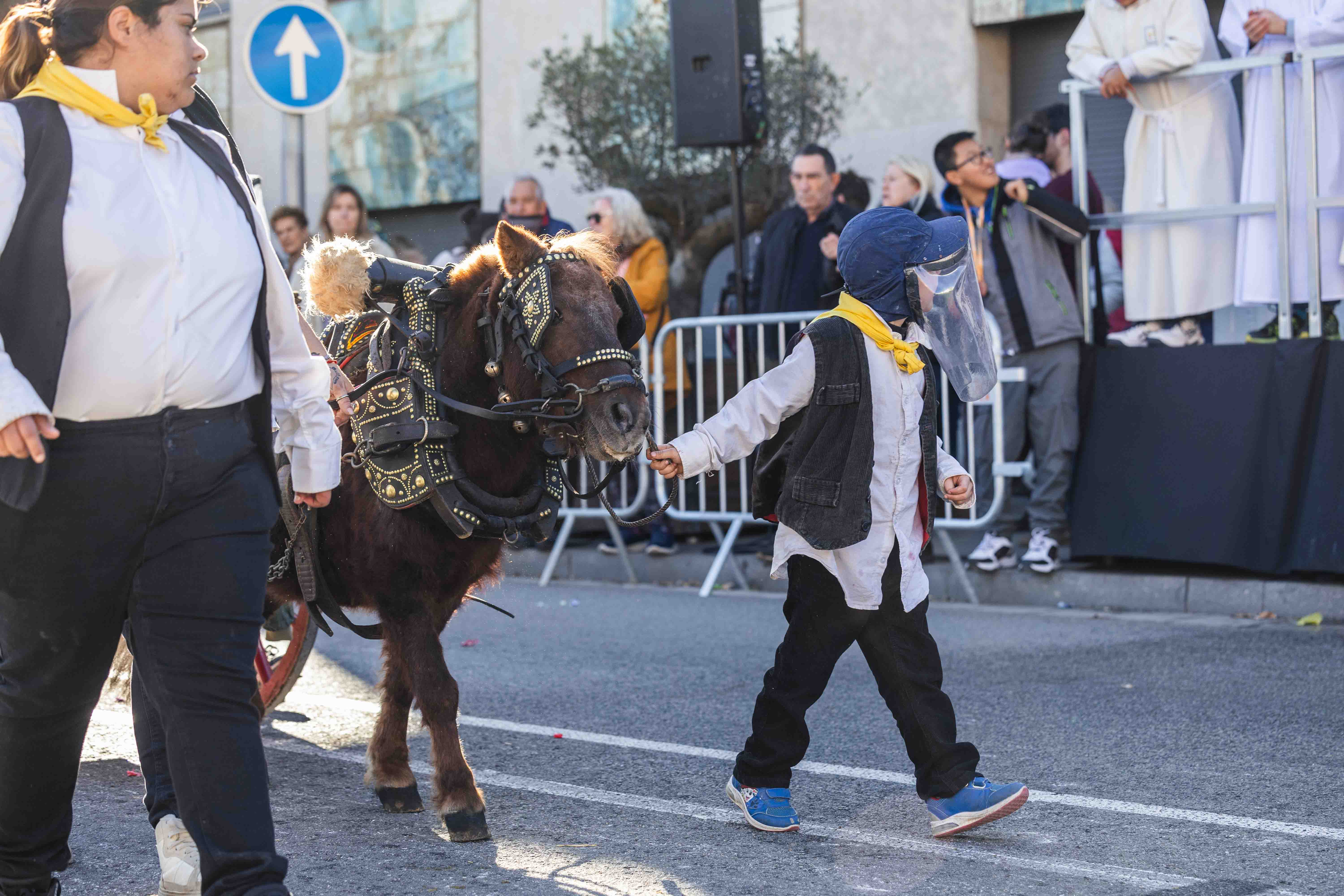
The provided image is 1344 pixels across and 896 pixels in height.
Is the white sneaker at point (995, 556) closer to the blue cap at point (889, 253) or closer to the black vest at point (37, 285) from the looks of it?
the blue cap at point (889, 253)

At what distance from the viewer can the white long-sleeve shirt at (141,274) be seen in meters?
3.00

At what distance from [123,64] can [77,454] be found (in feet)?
2.50

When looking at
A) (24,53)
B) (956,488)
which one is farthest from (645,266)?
(24,53)

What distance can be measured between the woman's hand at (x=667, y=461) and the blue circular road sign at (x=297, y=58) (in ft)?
20.4

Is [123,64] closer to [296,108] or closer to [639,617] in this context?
[639,617]

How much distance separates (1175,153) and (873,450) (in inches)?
194

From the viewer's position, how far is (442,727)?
4.41 m

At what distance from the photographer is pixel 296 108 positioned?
984 centimetres

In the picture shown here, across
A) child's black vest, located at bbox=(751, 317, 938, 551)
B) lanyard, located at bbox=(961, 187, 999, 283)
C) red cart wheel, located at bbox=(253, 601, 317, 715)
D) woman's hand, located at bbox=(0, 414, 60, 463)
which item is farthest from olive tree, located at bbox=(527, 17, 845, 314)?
woman's hand, located at bbox=(0, 414, 60, 463)

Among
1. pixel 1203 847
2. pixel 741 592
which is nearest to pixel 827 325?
pixel 1203 847

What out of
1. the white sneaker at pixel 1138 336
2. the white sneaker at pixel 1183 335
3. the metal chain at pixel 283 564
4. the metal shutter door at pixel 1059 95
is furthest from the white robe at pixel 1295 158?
the metal chain at pixel 283 564

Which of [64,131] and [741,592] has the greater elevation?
[64,131]

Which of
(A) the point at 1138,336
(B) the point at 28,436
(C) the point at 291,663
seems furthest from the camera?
(A) the point at 1138,336

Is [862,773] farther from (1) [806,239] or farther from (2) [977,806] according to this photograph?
(1) [806,239]
